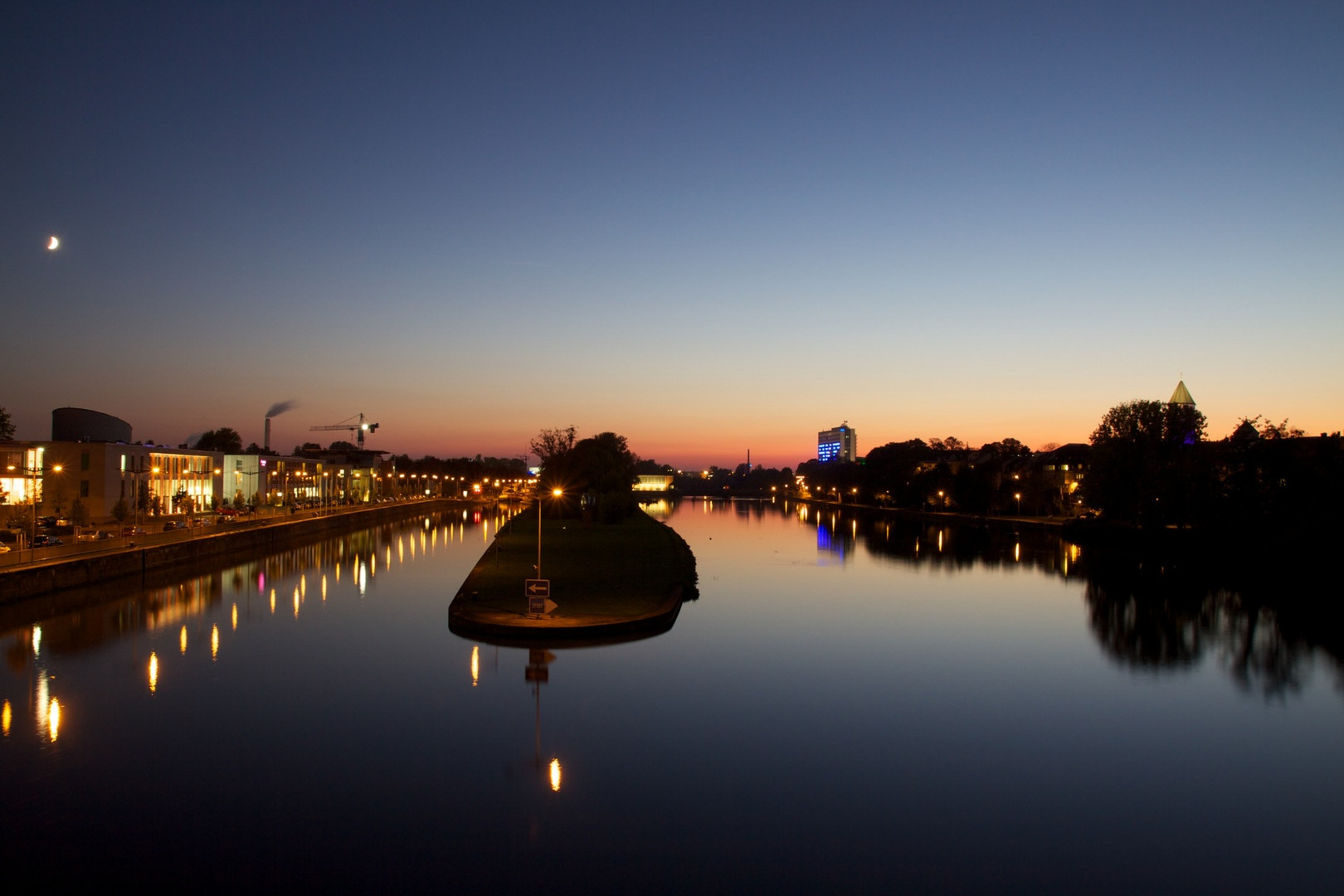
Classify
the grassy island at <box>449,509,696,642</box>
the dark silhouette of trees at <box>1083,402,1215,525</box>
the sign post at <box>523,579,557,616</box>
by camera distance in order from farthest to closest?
the dark silhouette of trees at <box>1083,402,1215,525</box> < the sign post at <box>523,579,557,616</box> < the grassy island at <box>449,509,696,642</box>

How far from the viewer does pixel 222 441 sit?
150 m

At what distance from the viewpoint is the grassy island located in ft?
74.1

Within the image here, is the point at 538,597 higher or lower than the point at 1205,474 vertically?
lower

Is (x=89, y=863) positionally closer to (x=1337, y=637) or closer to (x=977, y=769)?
(x=977, y=769)

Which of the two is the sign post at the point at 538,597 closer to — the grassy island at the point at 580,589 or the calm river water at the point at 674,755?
the grassy island at the point at 580,589

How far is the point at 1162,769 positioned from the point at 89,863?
1573cm

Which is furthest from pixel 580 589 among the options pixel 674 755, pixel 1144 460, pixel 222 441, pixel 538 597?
pixel 222 441

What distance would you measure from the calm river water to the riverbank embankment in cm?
213

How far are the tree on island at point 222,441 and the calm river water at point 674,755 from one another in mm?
129636

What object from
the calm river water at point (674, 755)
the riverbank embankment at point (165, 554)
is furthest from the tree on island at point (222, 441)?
the calm river water at point (674, 755)

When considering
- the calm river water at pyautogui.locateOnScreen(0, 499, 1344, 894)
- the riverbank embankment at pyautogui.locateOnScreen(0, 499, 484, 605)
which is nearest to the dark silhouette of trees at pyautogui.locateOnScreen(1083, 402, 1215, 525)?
the calm river water at pyautogui.locateOnScreen(0, 499, 1344, 894)

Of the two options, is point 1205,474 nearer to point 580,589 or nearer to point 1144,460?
point 1144,460

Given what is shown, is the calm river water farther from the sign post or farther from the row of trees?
the row of trees

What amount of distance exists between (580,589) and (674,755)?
581 inches
